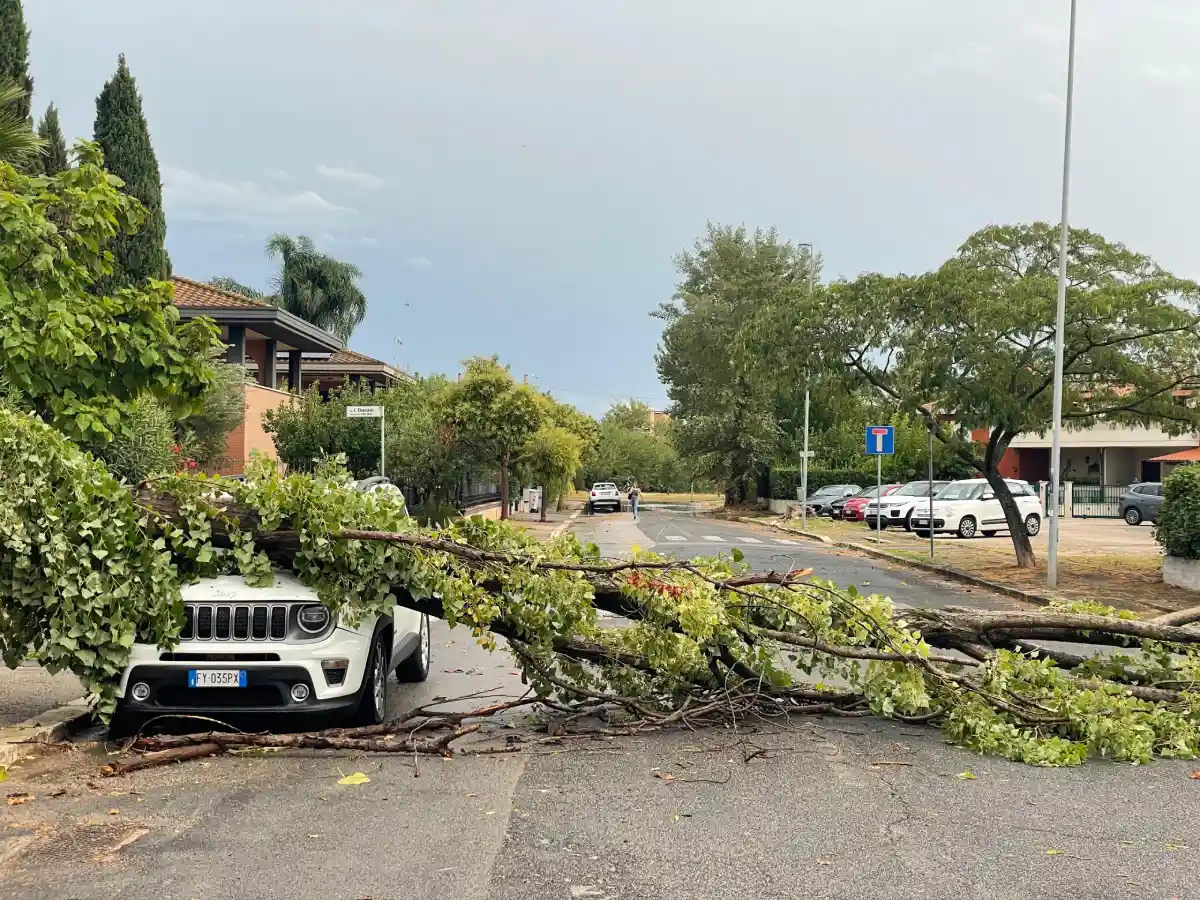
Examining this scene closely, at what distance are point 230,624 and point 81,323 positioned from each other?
3.19 meters

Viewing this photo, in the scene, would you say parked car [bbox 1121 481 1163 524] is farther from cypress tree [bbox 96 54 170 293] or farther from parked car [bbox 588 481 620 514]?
cypress tree [bbox 96 54 170 293]

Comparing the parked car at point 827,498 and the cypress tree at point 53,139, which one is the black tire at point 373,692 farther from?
the parked car at point 827,498

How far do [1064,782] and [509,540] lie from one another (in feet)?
12.1

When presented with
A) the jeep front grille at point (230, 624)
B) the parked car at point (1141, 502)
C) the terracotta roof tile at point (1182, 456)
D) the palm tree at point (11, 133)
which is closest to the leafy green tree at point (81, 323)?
the palm tree at point (11, 133)

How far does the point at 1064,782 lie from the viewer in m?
6.03

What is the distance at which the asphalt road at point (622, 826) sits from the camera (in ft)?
14.3

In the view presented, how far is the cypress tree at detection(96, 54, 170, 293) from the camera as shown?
936 inches

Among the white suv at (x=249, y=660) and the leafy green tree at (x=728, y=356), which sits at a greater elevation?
the leafy green tree at (x=728, y=356)

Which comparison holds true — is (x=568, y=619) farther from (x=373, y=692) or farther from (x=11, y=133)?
(x=11, y=133)

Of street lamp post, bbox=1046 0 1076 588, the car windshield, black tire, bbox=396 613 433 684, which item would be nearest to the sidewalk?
black tire, bbox=396 613 433 684

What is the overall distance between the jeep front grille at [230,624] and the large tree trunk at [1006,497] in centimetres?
1603

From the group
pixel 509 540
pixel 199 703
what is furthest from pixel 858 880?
pixel 199 703

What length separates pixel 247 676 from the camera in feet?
20.9

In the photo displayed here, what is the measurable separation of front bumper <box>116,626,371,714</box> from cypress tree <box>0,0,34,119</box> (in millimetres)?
13201
